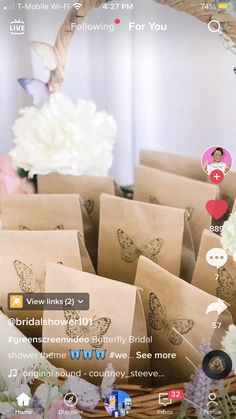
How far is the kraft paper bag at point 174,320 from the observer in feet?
2.19

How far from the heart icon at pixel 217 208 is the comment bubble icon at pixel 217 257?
54mm

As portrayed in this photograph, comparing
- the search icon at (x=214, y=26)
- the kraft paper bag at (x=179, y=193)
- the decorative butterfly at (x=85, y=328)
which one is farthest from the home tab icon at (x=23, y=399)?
the search icon at (x=214, y=26)

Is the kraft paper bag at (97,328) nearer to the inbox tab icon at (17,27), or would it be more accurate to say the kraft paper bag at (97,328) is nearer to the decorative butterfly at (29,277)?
the decorative butterfly at (29,277)

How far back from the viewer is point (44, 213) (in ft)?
2.41

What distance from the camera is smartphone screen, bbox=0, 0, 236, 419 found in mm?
661

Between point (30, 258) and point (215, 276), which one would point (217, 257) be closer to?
point (215, 276)

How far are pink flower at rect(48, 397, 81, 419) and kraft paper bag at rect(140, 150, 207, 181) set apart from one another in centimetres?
37

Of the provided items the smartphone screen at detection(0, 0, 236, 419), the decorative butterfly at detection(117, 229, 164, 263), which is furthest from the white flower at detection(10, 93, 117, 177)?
the decorative butterfly at detection(117, 229, 164, 263)

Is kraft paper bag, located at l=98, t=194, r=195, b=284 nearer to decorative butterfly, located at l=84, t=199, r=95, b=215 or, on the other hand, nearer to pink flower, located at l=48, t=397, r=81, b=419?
decorative butterfly, located at l=84, t=199, r=95, b=215

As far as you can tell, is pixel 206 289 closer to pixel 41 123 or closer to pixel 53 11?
pixel 41 123

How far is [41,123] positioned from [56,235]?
16 cm

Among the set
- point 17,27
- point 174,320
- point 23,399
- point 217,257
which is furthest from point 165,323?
point 17,27

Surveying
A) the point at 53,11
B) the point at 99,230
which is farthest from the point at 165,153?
the point at 53,11

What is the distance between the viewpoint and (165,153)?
2.43 ft
